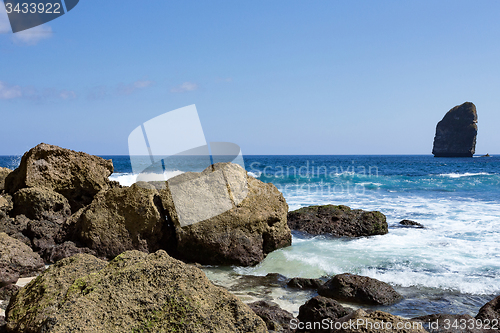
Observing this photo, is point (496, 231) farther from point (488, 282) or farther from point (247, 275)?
point (247, 275)

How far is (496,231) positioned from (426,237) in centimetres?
193

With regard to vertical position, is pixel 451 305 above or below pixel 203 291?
below

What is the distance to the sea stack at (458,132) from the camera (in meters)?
66.6

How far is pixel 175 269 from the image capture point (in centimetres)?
245

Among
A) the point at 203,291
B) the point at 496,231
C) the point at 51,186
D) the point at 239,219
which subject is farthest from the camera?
the point at 496,231

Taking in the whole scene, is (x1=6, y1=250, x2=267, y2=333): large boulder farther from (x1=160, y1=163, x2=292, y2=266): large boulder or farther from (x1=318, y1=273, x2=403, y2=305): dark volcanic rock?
(x1=160, y1=163, x2=292, y2=266): large boulder

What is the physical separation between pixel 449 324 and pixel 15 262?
13.7 ft

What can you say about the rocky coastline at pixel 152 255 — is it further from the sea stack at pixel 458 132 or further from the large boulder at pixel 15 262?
the sea stack at pixel 458 132

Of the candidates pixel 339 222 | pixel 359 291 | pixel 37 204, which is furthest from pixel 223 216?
pixel 339 222

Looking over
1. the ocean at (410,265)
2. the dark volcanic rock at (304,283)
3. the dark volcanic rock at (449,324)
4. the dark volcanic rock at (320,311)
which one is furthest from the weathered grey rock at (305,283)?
the dark volcanic rock at (449,324)

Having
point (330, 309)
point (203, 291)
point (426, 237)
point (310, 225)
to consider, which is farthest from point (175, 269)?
point (426, 237)

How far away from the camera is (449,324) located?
2932 millimetres

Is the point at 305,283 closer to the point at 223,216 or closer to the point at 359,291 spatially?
the point at 359,291

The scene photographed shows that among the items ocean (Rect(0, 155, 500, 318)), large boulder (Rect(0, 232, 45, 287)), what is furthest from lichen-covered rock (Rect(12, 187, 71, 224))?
ocean (Rect(0, 155, 500, 318))
